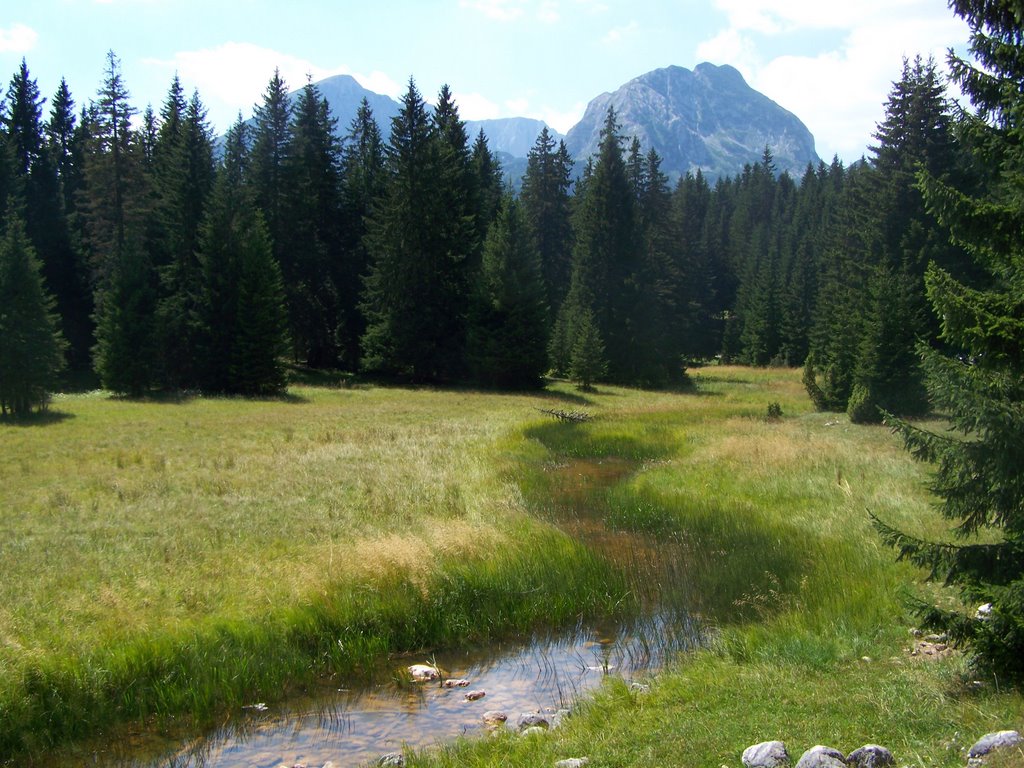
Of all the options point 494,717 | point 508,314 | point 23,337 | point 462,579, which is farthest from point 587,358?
point 494,717

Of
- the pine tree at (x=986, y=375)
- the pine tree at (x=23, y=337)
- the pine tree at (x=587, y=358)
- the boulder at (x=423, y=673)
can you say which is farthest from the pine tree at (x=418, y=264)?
the pine tree at (x=986, y=375)

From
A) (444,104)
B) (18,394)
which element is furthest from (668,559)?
(444,104)

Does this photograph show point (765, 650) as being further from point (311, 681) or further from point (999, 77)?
point (999, 77)

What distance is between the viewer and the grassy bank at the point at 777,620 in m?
6.38

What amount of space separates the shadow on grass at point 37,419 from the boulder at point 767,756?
2917cm

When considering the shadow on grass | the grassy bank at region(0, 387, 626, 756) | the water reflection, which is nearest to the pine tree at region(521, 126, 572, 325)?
the shadow on grass

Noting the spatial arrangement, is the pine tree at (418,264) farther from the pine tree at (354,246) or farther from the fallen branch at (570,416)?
the fallen branch at (570,416)

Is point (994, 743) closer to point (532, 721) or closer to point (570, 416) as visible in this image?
point (532, 721)

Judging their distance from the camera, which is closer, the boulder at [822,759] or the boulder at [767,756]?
the boulder at [822,759]

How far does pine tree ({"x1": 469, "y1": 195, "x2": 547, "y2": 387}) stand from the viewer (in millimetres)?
→ 46031

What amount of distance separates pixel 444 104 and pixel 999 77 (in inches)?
2041

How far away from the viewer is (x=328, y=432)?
26578 mm

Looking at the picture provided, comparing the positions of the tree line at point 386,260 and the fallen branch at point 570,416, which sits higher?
the tree line at point 386,260

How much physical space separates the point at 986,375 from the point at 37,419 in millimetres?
31942
